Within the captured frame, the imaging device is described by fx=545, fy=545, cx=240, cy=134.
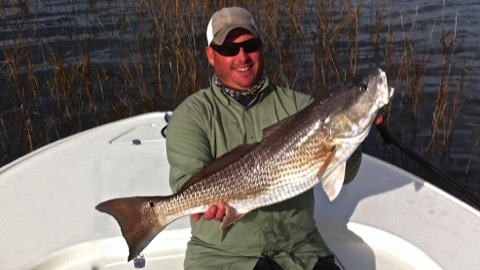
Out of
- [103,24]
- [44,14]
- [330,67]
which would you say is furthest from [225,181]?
[44,14]

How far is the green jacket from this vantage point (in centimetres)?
303

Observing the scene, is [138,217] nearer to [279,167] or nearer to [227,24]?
[279,167]

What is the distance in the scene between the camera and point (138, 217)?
277 centimetres

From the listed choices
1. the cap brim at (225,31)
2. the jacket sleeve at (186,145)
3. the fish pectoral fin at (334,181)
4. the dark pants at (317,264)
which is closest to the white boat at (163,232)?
the dark pants at (317,264)

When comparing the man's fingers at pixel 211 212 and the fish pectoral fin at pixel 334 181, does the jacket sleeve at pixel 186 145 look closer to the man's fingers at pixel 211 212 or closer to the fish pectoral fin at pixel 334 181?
the man's fingers at pixel 211 212

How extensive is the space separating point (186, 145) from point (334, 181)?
0.84m

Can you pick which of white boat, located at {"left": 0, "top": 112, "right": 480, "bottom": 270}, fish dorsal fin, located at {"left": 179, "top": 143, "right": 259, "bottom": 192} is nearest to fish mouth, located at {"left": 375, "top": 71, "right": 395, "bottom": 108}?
fish dorsal fin, located at {"left": 179, "top": 143, "right": 259, "bottom": 192}

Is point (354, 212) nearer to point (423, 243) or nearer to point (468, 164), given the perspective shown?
point (423, 243)

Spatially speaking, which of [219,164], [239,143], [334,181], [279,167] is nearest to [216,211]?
[219,164]

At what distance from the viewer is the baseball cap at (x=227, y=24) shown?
3.22 m

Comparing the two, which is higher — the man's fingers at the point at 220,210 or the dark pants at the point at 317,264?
the man's fingers at the point at 220,210

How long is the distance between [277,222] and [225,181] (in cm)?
47

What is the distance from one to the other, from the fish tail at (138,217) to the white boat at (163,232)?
784mm

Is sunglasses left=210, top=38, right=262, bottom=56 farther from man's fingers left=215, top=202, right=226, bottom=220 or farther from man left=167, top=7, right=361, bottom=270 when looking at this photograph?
man's fingers left=215, top=202, right=226, bottom=220
